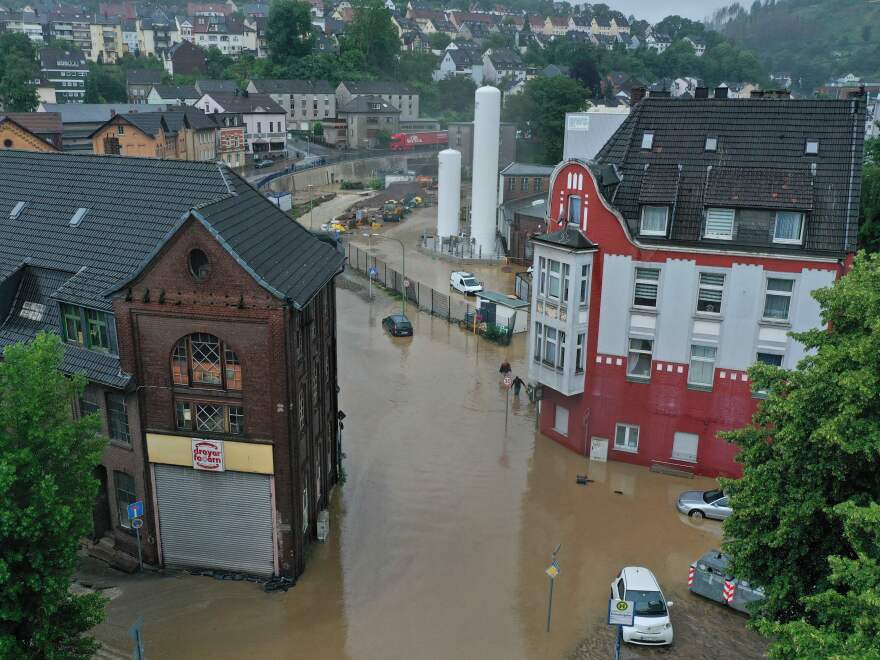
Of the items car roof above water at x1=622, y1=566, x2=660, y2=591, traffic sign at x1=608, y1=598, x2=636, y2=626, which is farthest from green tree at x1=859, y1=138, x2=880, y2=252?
traffic sign at x1=608, y1=598, x2=636, y2=626

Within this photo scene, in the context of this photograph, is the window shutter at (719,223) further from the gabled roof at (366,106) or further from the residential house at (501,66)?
the residential house at (501,66)

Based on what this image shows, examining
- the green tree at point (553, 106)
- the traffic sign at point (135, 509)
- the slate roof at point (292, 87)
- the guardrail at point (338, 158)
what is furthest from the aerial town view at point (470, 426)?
the slate roof at point (292, 87)

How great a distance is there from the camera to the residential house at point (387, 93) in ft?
479

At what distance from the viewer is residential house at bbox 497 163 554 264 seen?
233ft

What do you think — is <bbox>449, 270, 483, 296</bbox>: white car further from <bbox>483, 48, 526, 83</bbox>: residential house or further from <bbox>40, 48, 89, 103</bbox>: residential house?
<bbox>483, 48, 526, 83</bbox>: residential house

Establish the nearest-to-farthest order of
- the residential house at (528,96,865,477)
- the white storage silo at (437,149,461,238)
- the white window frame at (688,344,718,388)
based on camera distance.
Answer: the residential house at (528,96,865,477), the white window frame at (688,344,718,388), the white storage silo at (437,149,461,238)

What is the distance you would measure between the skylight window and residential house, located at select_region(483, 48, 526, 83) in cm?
16175

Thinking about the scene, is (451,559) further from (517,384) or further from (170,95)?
(170,95)

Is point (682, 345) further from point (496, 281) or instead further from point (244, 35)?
point (244, 35)

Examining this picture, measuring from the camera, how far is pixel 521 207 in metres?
78.4

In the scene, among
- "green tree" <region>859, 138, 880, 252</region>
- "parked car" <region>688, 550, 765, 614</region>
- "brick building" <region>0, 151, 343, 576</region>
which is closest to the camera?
"brick building" <region>0, 151, 343, 576</region>

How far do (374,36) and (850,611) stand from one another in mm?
167313

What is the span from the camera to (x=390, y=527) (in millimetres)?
28609

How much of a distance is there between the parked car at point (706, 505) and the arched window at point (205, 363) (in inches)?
687
